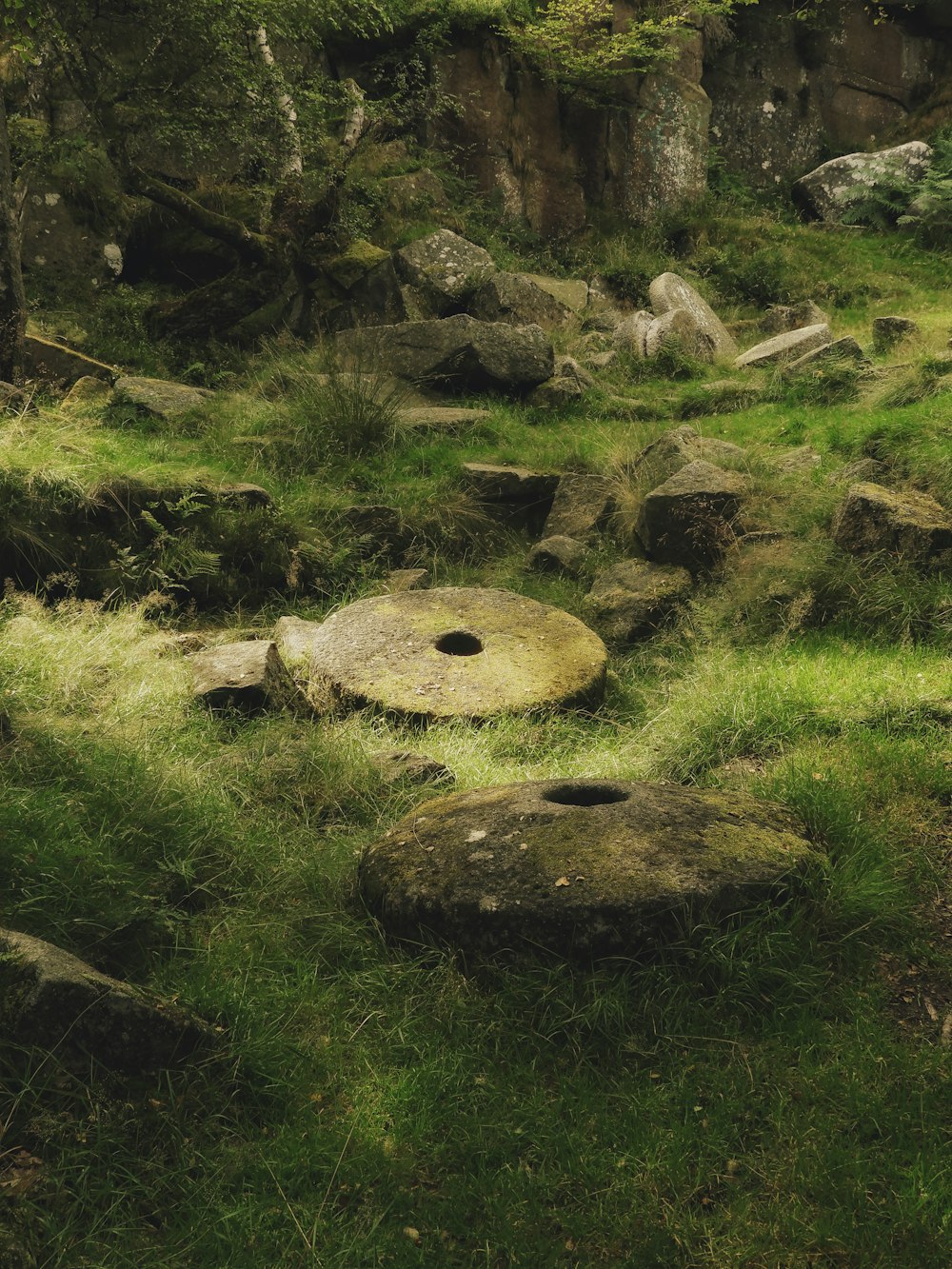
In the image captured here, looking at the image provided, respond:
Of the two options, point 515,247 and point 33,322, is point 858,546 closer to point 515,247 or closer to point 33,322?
point 33,322

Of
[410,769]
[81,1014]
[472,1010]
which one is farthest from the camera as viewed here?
[410,769]

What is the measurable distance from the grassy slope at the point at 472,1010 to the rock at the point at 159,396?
3.91m

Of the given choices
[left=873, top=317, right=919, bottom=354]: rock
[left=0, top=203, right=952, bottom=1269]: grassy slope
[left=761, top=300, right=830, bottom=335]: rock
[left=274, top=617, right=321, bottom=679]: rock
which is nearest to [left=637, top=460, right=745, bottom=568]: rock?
[left=0, top=203, right=952, bottom=1269]: grassy slope

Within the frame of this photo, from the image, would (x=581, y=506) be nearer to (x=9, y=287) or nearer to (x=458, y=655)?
(x=458, y=655)

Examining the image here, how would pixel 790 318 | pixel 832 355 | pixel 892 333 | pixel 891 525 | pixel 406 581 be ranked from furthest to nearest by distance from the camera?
pixel 790 318 → pixel 892 333 → pixel 832 355 → pixel 406 581 → pixel 891 525

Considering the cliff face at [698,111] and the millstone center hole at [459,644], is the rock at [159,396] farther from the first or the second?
the cliff face at [698,111]

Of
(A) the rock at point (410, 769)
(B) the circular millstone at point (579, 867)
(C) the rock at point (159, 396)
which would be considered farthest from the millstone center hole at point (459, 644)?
(C) the rock at point (159, 396)

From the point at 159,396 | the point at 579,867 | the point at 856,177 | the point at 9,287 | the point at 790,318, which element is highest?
the point at 9,287

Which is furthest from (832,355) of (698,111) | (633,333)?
(698,111)

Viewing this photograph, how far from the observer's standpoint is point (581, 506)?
7.80 metres

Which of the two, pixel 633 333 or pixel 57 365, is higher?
pixel 57 365

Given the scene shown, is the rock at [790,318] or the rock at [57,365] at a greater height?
the rock at [57,365]

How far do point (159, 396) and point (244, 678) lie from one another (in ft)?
15.6

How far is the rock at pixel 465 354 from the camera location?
9.78 meters
